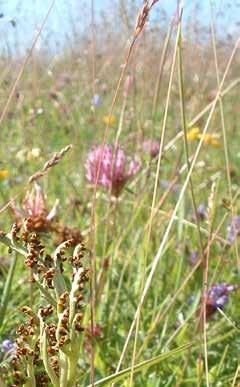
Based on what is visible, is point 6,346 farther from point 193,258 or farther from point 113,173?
point 193,258

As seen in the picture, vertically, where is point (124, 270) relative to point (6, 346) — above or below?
below

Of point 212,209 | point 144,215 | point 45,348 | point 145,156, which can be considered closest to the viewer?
point 45,348

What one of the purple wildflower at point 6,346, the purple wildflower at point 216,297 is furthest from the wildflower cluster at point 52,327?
the purple wildflower at point 216,297

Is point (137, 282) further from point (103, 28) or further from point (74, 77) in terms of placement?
point (74, 77)

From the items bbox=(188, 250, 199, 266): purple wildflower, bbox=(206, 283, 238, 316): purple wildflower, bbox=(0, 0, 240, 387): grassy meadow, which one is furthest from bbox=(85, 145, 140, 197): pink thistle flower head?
bbox=(188, 250, 199, 266): purple wildflower

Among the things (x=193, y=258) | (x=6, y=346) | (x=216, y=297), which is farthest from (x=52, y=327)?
(x=193, y=258)

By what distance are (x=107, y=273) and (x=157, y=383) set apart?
0.35 metres

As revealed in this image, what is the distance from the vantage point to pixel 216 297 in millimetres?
1152

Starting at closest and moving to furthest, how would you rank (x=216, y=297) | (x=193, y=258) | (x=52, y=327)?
(x=52, y=327) < (x=216, y=297) < (x=193, y=258)

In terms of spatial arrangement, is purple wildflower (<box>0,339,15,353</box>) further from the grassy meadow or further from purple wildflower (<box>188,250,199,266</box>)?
purple wildflower (<box>188,250,199,266</box>)

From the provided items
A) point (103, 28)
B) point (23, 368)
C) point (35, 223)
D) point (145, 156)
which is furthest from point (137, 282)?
point (103, 28)

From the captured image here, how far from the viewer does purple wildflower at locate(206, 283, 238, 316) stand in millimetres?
1127

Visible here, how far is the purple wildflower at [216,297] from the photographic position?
3.70 feet

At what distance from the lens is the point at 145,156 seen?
157 cm
